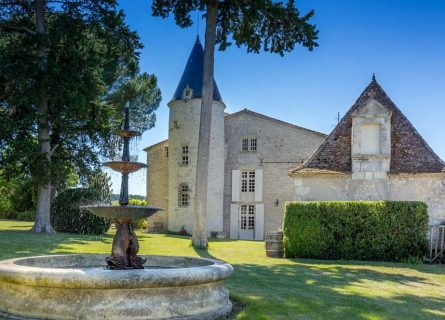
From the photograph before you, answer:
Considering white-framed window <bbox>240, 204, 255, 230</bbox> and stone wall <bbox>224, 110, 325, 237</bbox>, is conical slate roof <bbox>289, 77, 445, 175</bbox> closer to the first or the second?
stone wall <bbox>224, 110, 325, 237</bbox>

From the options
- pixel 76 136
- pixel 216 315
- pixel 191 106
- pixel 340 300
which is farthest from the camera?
pixel 191 106

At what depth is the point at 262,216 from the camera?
28.7 metres

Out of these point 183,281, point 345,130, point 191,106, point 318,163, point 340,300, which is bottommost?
point 340,300

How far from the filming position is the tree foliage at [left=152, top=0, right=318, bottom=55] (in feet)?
57.9

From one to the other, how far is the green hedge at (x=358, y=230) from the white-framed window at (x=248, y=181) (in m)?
14.0

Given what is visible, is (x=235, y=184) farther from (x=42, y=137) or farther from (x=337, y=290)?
(x=337, y=290)

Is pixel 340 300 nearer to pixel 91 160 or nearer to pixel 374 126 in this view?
pixel 374 126

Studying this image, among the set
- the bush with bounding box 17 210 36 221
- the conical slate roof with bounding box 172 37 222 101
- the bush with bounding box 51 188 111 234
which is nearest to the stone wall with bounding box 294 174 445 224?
the bush with bounding box 51 188 111 234

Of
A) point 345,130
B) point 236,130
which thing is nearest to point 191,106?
point 236,130

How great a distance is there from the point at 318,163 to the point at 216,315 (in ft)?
40.5

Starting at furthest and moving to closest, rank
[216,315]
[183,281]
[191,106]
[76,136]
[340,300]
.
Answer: [191,106], [76,136], [340,300], [216,315], [183,281]

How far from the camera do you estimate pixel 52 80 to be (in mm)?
18672

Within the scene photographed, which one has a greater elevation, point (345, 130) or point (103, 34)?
point (103, 34)

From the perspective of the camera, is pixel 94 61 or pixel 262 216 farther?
pixel 262 216
